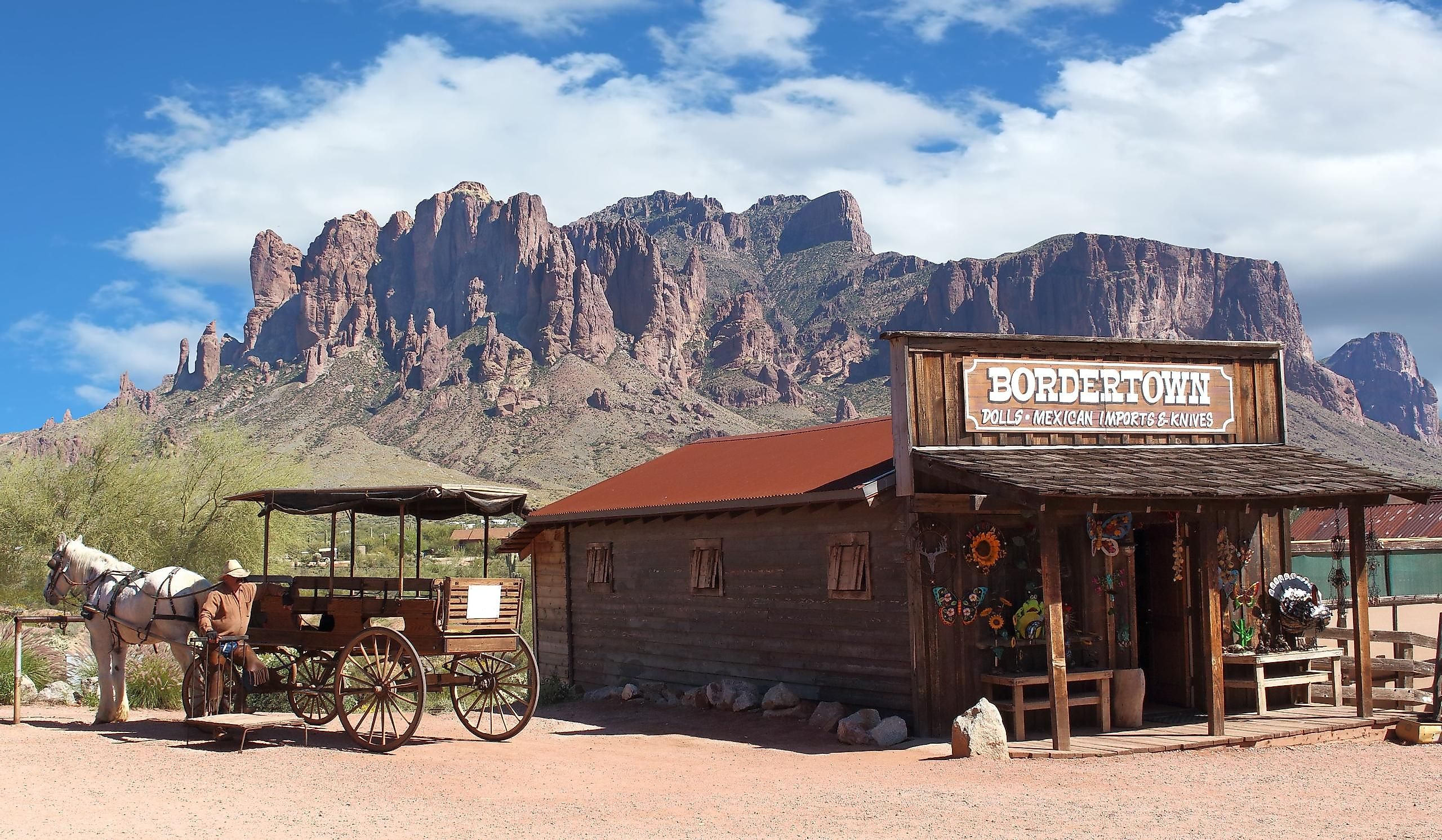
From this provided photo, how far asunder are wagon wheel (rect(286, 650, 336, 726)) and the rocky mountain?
76668 millimetres

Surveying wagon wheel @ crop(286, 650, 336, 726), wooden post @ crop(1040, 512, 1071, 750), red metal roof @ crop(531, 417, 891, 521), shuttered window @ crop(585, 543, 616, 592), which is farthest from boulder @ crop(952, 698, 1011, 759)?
shuttered window @ crop(585, 543, 616, 592)

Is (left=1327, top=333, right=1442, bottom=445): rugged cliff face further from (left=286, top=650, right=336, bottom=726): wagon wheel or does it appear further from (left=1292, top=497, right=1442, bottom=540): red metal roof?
(left=286, top=650, right=336, bottom=726): wagon wheel

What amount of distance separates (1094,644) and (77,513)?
23.0 metres

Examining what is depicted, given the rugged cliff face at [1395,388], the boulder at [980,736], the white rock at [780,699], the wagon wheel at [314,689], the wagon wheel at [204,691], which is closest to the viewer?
the boulder at [980,736]

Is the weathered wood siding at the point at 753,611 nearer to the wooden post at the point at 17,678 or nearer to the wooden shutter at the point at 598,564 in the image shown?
the wooden shutter at the point at 598,564

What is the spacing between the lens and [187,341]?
13712 cm

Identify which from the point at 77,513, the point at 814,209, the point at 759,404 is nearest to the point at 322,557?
the point at 77,513

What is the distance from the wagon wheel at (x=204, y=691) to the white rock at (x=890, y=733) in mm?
5794

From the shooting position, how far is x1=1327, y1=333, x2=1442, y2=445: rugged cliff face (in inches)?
7170

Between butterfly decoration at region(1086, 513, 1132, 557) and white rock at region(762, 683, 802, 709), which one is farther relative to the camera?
white rock at region(762, 683, 802, 709)

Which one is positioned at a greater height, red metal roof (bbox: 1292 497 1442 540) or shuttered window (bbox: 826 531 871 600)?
red metal roof (bbox: 1292 497 1442 540)

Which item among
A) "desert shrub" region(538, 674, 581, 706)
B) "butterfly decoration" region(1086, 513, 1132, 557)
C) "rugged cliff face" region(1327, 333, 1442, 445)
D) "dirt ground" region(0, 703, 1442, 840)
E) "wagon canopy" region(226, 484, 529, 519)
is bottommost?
"desert shrub" region(538, 674, 581, 706)

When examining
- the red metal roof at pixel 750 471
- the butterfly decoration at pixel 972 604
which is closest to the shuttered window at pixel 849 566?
the red metal roof at pixel 750 471

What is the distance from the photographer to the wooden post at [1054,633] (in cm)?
1062
